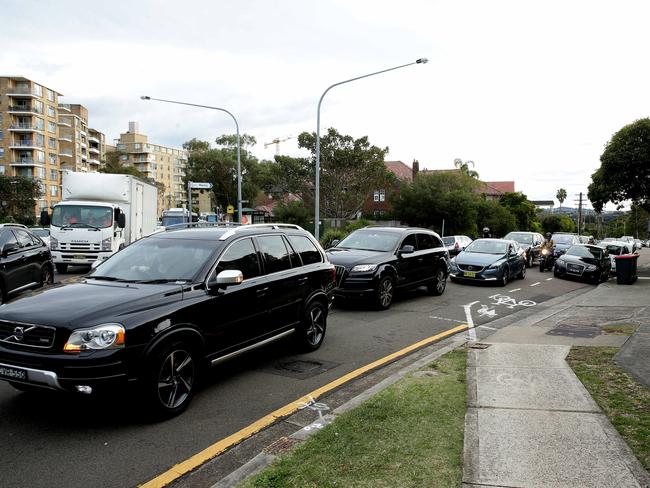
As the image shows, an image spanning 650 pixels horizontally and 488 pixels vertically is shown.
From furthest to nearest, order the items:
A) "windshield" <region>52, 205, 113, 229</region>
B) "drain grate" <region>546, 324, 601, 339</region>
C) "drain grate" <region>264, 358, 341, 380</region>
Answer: "windshield" <region>52, 205, 113, 229</region> < "drain grate" <region>546, 324, 601, 339</region> < "drain grate" <region>264, 358, 341, 380</region>

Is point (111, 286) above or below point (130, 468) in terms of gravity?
above

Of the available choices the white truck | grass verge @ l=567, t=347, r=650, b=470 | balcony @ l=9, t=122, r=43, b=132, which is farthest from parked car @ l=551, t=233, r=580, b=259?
balcony @ l=9, t=122, r=43, b=132

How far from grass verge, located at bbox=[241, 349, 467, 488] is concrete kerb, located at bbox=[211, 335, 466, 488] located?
0.11 metres

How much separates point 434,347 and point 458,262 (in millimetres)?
9386

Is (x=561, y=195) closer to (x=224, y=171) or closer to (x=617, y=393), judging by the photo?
(x=224, y=171)

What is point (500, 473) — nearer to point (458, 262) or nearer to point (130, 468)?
point (130, 468)

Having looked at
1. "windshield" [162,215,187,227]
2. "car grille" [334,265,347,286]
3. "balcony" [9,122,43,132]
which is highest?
"balcony" [9,122,43,132]

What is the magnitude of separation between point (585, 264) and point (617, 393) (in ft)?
51.3

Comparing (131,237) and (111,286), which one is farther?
(131,237)

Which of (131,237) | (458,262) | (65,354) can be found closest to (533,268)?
(458,262)

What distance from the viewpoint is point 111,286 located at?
542 cm

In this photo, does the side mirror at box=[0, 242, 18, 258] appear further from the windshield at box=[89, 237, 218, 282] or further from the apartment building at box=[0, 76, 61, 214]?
the apartment building at box=[0, 76, 61, 214]

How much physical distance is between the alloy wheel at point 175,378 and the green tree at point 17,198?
174 ft

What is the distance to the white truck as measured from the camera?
54.2 feet
